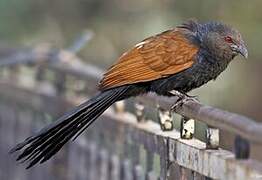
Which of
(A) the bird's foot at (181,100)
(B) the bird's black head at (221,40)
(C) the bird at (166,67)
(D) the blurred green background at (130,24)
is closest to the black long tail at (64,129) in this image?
(C) the bird at (166,67)

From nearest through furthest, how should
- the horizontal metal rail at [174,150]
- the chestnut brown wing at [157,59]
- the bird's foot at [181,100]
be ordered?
the horizontal metal rail at [174,150] → the bird's foot at [181,100] → the chestnut brown wing at [157,59]

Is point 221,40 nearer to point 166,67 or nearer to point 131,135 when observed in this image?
point 166,67

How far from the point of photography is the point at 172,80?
19.7ft

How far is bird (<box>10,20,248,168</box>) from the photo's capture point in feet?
19.0

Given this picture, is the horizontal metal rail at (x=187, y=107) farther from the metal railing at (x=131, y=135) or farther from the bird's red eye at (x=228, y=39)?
the bird's red eye at (x=228, y=39)

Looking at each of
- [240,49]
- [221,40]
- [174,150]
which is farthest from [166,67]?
[174,150]

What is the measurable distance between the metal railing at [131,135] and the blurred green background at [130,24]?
315cm

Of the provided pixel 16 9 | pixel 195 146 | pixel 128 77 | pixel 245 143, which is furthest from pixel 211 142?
pixel 16 9

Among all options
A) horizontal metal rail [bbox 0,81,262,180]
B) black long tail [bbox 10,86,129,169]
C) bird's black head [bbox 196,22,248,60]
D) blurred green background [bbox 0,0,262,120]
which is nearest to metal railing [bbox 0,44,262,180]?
horizontal metal rail [bbox 0,81,262,180]

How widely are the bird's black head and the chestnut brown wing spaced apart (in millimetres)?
86

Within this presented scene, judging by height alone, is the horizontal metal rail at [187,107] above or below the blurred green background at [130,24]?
below

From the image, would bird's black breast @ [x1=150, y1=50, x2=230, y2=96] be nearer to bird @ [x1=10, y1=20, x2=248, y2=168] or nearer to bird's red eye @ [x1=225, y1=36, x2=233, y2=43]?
bird @ [x1=10, y1=20, x2=248, y2=168]

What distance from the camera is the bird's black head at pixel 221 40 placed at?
5.73m

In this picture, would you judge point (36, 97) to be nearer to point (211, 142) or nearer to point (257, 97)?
point (211, 142)
